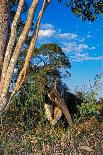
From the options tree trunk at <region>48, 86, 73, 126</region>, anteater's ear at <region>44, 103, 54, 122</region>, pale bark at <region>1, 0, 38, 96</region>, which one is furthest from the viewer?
tree trunk at <region>48, 86, 73, 126</region>

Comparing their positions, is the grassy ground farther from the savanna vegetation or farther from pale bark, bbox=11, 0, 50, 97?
pale bark, bbox=11, 0, 50, 97

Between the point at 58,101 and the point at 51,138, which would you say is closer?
the point at 51,138

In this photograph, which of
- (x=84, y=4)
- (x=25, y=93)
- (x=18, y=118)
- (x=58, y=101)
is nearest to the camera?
(x=18, y=118)

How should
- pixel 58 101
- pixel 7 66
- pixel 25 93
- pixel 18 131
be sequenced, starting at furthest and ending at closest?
1. pixel 58 101
2. pixel 7 66
3. pixel 25 93
4. pixel 18 131

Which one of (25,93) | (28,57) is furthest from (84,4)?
(25,93)

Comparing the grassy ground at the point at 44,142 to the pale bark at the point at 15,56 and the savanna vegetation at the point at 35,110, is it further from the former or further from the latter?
the pale bark at the point at 15,56

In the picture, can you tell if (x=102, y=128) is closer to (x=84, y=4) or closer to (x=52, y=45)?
(x=84, y=4)

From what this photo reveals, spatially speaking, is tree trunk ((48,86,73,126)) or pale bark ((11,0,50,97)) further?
tree trunk ((48,86,73,126))

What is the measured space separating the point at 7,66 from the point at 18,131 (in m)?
4.38

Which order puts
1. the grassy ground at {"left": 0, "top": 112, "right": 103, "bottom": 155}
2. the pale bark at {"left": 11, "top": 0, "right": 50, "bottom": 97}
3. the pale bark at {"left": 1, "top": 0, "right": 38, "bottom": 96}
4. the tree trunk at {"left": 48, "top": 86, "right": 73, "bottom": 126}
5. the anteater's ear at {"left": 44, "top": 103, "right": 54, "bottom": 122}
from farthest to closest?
the tree trunk at {"left": 48, "top": 86, "right": 73, "bottom": 126}, the pale bark at {"left": 11, "top": 0, "right": 50, "bottom": 97}, the anteater's ear at {"left": 44, "top": 103, "right": 54, "bottom": 122}, the pale bark at {"left": 1, "top": 0, "right": 38, "bottom": 96}, the grassy ground at {"left": 0, "top": 112, "right": 103, "bottom": 155}

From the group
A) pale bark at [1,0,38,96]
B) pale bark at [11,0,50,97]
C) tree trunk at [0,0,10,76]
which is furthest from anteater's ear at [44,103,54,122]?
tree trunk at [0,0,10,76]

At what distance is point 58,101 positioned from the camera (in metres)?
15.0

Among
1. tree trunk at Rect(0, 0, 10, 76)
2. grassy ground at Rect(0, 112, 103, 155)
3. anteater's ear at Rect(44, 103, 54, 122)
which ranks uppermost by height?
tree trunk at Rect(0, 0, 10, 76)

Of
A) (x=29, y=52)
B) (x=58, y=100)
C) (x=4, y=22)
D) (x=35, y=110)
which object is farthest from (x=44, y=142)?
(x=4, y=22)
